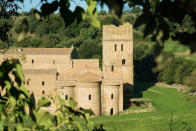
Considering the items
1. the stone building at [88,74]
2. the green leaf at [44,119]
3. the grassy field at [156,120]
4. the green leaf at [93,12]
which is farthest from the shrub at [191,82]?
the green leaf at [93,12]

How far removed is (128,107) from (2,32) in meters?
15.8

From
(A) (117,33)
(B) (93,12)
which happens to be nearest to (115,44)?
(A) (117,33)

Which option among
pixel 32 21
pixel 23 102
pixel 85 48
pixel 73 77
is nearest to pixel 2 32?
pixel 23 102

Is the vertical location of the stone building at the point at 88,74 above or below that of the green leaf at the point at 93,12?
below

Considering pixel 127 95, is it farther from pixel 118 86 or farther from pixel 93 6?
pixel 93 6

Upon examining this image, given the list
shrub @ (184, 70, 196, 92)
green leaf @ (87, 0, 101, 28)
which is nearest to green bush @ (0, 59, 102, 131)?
green leaf @ (87, 0, 101, 28)

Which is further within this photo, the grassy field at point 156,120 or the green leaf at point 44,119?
the grassy field at point 156,120

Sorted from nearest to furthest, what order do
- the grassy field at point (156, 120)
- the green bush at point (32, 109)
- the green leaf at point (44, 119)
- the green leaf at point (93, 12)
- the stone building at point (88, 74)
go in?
the green leaf at point (93, 12) < the green bush at point (32, 109) < the green leaf at point (44, 119) < the grassy field at point (156, 120) < the stone building at point (88, 74)

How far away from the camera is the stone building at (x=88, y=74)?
2278 cm

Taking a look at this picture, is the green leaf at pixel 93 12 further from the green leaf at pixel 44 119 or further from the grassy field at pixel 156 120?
the grassy field at pixel 156 120

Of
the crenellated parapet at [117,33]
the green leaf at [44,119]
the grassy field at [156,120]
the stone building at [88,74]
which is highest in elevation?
the crenellated parapet at [117,33]

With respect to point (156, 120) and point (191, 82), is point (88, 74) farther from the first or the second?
point (191, 82)

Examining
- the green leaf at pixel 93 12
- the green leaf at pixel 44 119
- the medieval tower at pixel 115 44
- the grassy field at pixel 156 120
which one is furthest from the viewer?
the medieval tower at pixel 115 44

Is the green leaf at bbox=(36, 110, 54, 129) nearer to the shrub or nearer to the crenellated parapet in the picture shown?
the crenellated parapet
